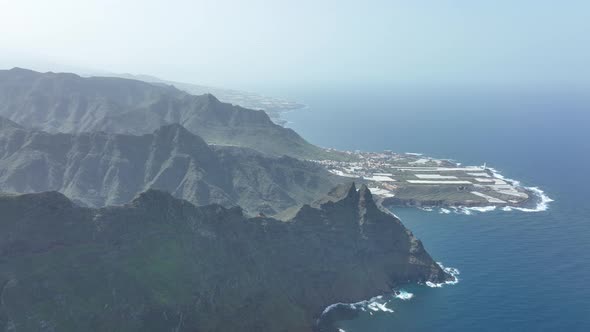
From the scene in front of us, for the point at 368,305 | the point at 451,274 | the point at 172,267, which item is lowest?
the point at 368,305

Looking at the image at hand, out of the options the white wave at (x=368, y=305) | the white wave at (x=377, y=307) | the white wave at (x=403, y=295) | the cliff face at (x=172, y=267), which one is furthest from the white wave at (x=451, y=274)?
the white wave at (x=377, y=307)

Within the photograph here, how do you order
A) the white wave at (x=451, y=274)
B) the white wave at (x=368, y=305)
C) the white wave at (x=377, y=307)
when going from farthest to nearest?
the white wave at (x=451, y=274), the white wave at (x=377, y=307), the white wave at (x=368, y=305)

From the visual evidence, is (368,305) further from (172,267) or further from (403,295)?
(172,267)

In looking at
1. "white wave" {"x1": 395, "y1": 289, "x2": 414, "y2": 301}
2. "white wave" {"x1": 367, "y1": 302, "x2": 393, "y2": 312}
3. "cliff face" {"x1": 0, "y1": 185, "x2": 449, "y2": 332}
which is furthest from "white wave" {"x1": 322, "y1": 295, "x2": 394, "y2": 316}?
"white wave" {"x1": 395, "y1": 289, "x2": 414, "y2": 301}

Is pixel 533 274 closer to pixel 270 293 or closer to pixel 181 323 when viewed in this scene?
pixel 270 293

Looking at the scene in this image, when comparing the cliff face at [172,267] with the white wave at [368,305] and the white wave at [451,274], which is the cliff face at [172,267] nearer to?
the white wave at [368,305]

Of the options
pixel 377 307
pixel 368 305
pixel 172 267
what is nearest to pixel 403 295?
pixel 377 307

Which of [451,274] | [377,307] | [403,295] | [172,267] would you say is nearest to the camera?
[172,267]
